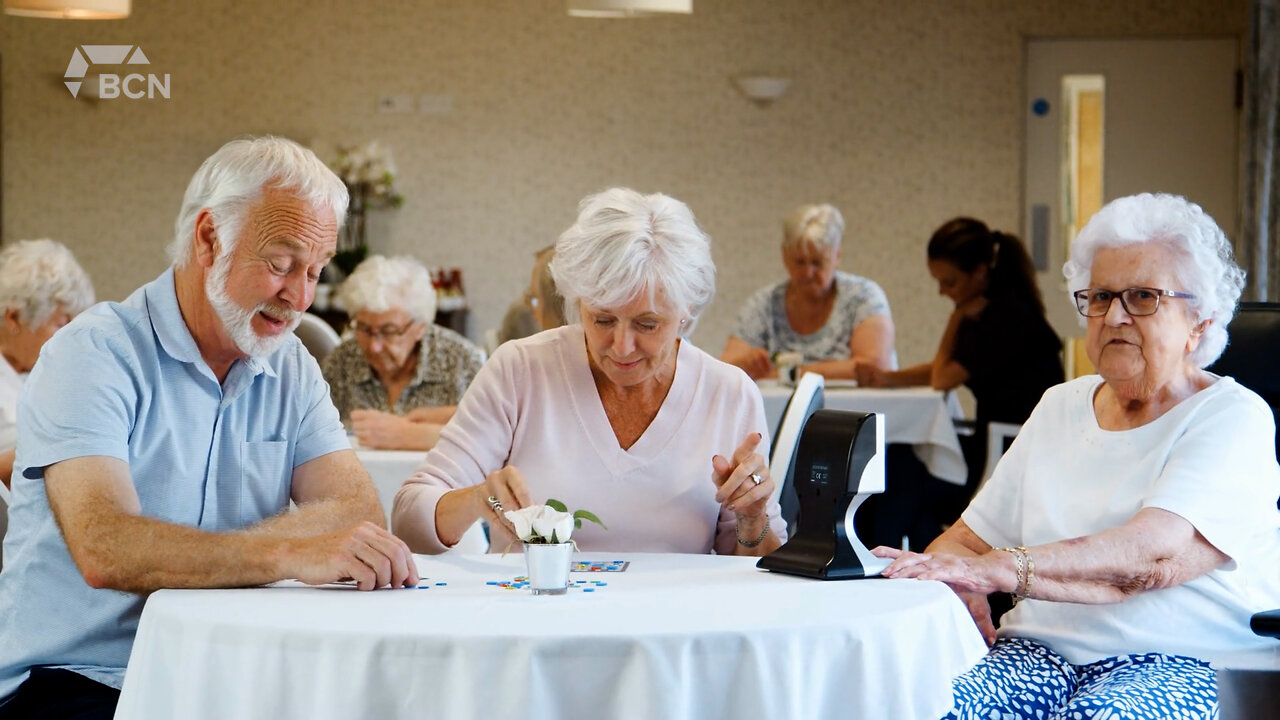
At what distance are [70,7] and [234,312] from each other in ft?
8.63

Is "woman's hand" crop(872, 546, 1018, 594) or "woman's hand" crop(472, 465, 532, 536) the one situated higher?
"woman's hand" crop(472, 465, 532, 536)

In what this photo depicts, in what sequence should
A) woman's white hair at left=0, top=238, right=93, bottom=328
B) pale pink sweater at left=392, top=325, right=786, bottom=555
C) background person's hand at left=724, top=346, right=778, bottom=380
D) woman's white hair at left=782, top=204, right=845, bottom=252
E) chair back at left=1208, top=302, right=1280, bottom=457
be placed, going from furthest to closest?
1. woman's white hair at left=782, top=204, right=845, bottom=252
2. background person's hand at left=724, top=346, right=778, bottom=380
3. woman's white hair at left=0, top=238, right=93, bottom=328
4. chair back at left=1208, top=302, right=1280, bottom=457
5. pale pink sweater at left=392, top=325, right=786, bottom=555

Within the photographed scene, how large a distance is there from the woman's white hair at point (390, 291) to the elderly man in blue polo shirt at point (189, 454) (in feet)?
6.06

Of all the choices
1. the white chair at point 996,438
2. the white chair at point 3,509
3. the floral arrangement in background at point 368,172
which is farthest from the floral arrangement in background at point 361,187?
the white chair at point 3,509

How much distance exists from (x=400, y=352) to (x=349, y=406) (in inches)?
9.3

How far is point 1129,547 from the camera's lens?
80.0 inches

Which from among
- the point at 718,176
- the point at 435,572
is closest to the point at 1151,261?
the point at 435,572

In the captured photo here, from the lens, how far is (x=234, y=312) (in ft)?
6.68

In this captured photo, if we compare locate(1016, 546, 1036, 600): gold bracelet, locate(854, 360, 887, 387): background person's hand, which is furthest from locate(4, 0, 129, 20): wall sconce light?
locate(1016, 546, 1036, 600): gold bracelet

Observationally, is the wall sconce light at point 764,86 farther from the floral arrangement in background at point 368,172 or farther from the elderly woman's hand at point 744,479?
the elderly woman's hand at point 744,479

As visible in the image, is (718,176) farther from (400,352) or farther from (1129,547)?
(1129,547)

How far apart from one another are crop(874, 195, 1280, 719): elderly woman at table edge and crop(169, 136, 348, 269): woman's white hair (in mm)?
1044
